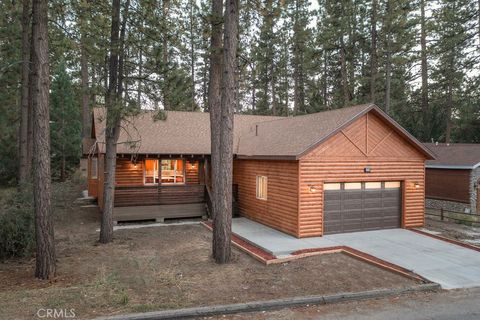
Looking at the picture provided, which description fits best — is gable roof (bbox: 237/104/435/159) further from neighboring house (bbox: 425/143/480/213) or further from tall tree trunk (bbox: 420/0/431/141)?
tall tree trunk (bbox: 420/0/431/141)

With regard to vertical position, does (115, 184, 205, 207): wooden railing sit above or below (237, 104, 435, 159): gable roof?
below

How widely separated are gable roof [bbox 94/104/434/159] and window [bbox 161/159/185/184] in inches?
40.6

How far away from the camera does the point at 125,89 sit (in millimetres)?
12633

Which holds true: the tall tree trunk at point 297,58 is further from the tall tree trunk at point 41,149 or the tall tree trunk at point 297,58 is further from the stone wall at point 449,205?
the tall tree trunk at point 41,149

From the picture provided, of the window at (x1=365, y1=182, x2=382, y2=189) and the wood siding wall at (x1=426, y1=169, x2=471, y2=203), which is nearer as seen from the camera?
the window at (x1=365, y1=182, x2=382, y2=189)

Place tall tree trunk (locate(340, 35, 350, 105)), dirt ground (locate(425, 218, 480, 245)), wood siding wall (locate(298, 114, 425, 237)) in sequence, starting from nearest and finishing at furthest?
1. wood siding wall (locate(298, 114, 425, 237))
2. dirt ground (locate(425, 218, 480, 245))
3. tall tree trunk (locate(340, 35, 350, 105))

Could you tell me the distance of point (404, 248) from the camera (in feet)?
38.3

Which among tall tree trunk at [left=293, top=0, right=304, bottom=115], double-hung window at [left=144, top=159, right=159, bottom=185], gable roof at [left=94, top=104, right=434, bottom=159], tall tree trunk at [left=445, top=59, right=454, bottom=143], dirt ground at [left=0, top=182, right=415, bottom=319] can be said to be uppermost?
tall tree trunk at [left=293, top=0, right=304, bottom=115]

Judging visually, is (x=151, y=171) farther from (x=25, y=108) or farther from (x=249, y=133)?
(x=25, y=108)

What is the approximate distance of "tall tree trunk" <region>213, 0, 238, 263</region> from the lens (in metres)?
10.1

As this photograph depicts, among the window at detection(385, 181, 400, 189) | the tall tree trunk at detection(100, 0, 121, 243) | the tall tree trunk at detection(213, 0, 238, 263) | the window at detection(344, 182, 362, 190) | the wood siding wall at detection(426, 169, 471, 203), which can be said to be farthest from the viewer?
the wood siding wall at detection(426, 169, 471, 203)

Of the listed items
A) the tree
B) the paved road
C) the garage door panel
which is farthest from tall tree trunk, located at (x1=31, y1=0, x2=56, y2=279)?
the tree

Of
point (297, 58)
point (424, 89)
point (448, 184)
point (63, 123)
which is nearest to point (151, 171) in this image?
point (63, 123)

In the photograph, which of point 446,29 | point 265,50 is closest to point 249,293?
point 265,50
